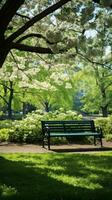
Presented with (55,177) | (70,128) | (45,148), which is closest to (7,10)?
(55,177)

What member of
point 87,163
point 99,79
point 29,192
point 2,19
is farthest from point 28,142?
point 99,79

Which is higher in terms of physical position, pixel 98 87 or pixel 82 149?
pixel 98 87

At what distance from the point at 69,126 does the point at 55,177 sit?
30.6ft

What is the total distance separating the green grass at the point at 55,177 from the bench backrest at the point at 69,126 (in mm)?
4447

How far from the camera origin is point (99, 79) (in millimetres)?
49562

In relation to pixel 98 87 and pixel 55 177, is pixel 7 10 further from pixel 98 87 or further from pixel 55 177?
pixel 98 87

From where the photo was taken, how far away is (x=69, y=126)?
1942cm

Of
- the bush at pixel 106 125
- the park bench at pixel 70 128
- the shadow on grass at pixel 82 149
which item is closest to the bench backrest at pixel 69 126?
the park bench at pixel 70 128

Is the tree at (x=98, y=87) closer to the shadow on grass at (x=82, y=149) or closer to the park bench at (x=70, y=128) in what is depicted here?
the park bench at (x=70, y=128)

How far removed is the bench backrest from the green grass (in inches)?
175

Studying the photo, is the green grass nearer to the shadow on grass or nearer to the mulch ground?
the mulch ground

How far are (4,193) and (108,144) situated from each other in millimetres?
11193

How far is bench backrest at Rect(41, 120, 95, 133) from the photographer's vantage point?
18.9 m

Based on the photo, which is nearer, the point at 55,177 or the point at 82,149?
the point at 55,177
